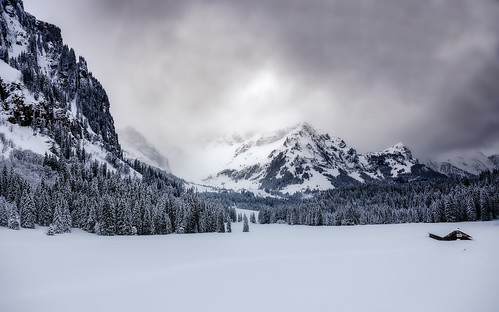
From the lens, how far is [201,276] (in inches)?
1620

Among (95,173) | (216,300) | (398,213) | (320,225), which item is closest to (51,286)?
(216,300)

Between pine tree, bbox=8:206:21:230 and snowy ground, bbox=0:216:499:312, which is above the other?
pine tree, bbox=8:206:21:230

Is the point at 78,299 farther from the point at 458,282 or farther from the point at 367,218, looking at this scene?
the point at 367,218

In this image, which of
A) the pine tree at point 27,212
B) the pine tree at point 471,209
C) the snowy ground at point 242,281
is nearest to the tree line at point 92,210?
the pine tree at point 27,212

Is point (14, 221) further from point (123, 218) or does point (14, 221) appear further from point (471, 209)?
point (471, 209)

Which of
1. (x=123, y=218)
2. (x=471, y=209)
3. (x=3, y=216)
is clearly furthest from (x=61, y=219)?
(x=471, y=209)

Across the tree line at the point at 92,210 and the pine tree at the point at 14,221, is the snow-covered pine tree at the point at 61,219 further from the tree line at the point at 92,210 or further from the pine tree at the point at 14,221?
the pine tree at the point at 14,221

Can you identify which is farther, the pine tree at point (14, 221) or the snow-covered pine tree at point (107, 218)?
the snow-covered pine tree at point (107, 218)

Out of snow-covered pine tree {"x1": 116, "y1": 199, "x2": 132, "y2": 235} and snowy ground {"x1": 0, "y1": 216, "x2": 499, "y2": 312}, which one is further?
snow-covered pine tree {"x1": 116, "y1": 199, "x2": 132, "y2": 235}

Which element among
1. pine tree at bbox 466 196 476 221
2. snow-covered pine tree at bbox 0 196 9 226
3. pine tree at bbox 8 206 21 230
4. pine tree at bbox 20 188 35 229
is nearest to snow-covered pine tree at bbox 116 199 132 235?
pine tree at bbox 20 188 35 229

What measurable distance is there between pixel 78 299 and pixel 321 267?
34.9m

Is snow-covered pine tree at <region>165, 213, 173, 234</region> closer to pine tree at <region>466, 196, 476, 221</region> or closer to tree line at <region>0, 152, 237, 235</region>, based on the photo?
tree line at <region>0, 152, 237, 235</region>

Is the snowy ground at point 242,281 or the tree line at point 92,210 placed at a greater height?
the tree line at point 92,210

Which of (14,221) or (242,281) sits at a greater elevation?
(14,221)
